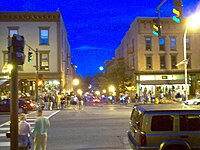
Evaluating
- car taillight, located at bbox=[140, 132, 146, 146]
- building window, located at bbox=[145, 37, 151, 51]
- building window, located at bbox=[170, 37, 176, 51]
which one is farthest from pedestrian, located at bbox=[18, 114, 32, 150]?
building window, located at bbox=[170, 37, 176, 51]

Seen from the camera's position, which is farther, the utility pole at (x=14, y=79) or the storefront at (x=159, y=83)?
the storefront at (x=159, y=83)

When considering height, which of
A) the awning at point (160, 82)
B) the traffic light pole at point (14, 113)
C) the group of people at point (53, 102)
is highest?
the awning at point (160, 82)

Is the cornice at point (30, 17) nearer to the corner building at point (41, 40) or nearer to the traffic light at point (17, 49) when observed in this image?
the corner building at point (41, 40)

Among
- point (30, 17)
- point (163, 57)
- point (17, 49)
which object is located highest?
point (30, 17)

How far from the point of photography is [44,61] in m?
45.2

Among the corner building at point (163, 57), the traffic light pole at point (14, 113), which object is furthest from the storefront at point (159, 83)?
the traffic light pole at point (14, 113)

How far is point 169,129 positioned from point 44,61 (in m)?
38.0

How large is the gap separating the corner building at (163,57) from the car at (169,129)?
40.5 metres

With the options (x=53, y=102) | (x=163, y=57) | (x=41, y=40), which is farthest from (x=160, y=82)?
(x=53, y=102)

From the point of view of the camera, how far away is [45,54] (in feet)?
148

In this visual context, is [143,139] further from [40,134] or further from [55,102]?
[55,102]

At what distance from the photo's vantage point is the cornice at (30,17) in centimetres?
4469

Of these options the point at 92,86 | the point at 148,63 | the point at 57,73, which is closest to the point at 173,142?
the point at 57,73

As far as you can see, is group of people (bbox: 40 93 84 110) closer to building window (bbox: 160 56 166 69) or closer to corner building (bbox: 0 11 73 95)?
corner building (bbox: 0 11 73 95)
